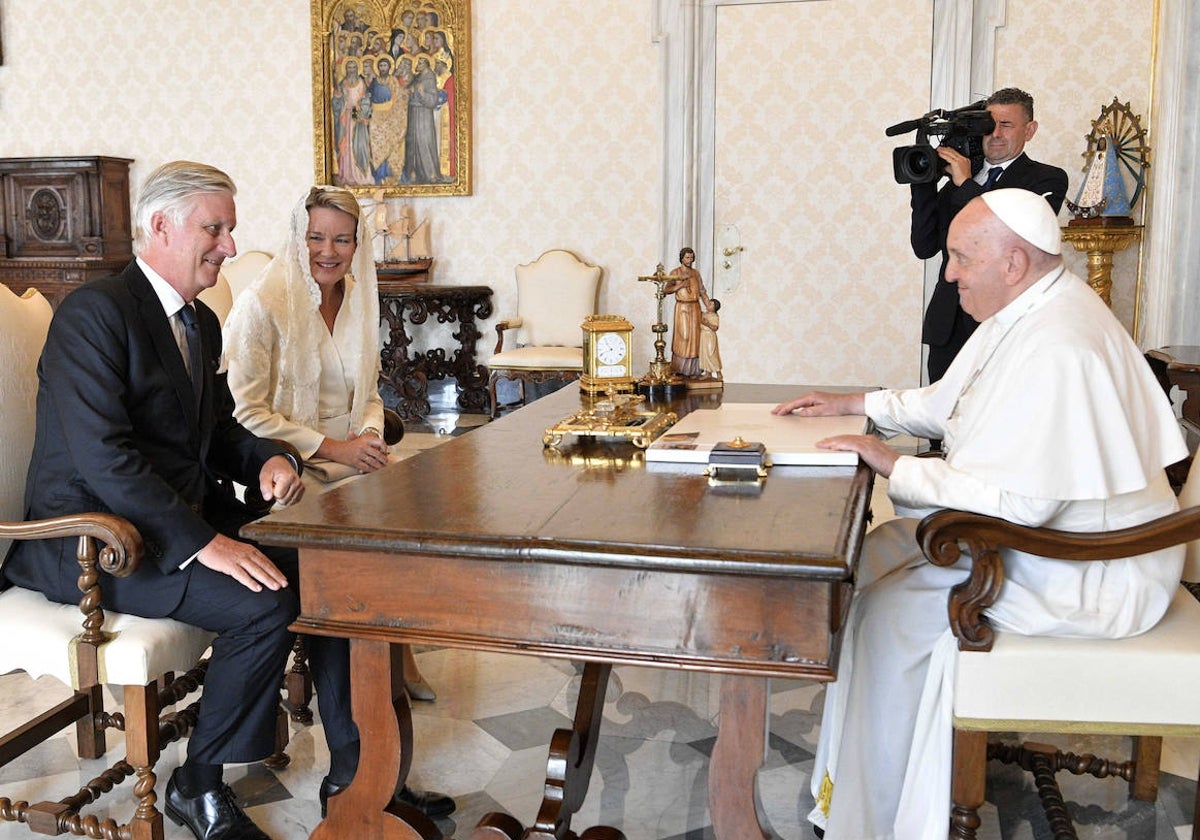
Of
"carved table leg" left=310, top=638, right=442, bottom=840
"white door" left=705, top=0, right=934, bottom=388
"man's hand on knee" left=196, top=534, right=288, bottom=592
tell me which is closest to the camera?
"carved table leg" left=310, top=638, right=442, bottom=840

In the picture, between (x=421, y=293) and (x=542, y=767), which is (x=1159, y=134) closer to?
(x=421, y=293)

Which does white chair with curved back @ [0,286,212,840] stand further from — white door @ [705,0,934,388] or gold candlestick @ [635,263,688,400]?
white door @ [705,0,934,388]

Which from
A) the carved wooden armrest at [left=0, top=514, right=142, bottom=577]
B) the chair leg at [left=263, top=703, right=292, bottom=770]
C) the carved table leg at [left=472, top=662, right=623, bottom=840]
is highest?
the carved wooden armrest at [left=0, top=514, right=142, bottom=577]

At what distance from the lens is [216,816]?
2574mm

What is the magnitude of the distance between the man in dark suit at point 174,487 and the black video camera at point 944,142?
3.02 m

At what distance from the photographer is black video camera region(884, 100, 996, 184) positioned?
183 inches

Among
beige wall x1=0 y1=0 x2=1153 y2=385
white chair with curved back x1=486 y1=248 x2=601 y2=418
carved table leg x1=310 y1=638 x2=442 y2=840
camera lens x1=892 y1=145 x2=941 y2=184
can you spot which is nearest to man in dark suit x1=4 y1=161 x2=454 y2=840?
carved table leg x1=310 y1=638 x2=442 y2=840

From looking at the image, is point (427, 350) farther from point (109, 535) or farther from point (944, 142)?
point (109, 535)

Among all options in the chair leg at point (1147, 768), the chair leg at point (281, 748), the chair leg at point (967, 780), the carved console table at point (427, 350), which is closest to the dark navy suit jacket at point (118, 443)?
the chair leg at point (281, 748)

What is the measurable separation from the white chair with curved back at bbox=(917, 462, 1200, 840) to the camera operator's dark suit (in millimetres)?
2324

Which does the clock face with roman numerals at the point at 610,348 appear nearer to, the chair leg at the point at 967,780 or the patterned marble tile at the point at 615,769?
the patterned marble tile at the point at 615,769

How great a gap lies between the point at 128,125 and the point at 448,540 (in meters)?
8.60

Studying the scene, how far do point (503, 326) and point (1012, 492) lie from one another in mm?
6054

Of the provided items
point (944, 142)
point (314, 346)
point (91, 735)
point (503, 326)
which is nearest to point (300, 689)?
point (91, 735)
